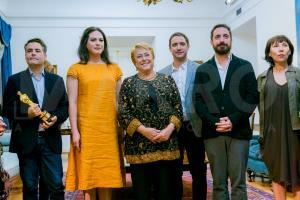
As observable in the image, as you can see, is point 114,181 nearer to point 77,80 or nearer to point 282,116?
point 77,80

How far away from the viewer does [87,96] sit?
8.24 feet

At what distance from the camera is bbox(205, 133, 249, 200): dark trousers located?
2.38 meters

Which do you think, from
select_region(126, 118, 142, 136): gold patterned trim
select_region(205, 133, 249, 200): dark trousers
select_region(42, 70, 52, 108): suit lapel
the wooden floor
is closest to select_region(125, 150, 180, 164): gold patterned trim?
select_region(126, 118, 142, 136): gold patterned trim

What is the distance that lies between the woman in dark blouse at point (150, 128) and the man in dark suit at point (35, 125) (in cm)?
52

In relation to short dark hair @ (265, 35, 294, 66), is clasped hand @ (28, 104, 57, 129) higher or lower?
lower

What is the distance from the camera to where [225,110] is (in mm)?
2473

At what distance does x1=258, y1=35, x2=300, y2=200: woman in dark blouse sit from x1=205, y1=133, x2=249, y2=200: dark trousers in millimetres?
335

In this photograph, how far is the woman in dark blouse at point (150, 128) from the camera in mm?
2357

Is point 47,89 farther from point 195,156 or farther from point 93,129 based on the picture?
point 195,156

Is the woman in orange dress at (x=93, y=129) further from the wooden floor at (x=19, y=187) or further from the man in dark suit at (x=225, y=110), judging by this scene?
the wooden floor at (x=19, y=187)

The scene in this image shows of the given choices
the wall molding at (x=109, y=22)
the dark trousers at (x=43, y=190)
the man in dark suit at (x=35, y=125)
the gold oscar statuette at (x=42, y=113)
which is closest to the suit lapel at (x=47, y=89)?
the man in dark suit at (x=35, y=125)

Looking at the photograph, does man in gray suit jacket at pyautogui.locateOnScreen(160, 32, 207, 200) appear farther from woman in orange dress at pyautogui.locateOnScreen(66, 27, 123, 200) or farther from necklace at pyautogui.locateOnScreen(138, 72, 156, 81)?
woman in orange dress at pyautogui.locateOnScreen(66, 27, 123, 200)

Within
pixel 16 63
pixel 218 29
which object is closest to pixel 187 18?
pixel 16 63

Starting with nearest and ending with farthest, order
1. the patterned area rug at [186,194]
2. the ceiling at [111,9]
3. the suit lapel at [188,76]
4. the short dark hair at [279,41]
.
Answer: the short dark hair at [279,41]
the suit lapel at [188,76]
the patterned area rug at [186,194]
the ceiling at [111,9]
